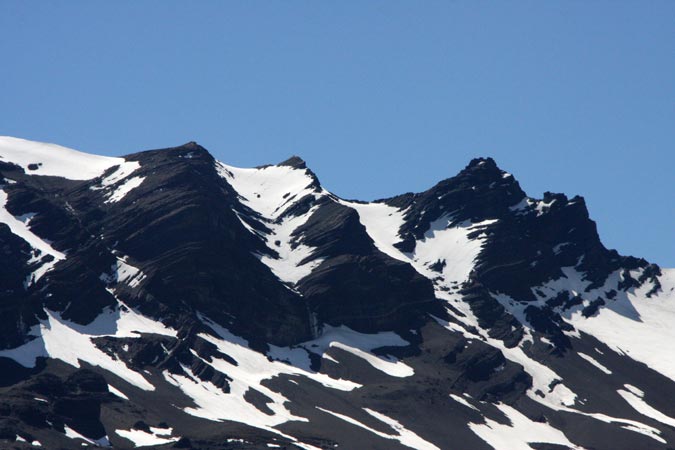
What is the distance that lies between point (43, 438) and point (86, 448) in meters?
6.36

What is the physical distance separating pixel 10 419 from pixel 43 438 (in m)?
5.57

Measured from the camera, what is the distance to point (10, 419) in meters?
199

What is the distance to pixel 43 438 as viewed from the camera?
651ft

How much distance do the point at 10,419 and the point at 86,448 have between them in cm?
1181

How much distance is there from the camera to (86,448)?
198 meters
